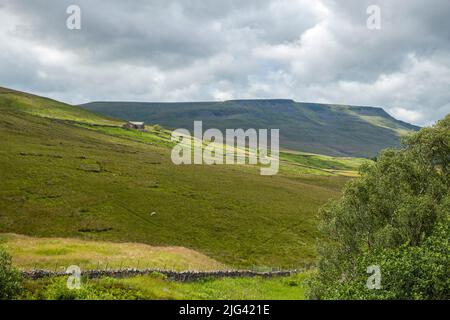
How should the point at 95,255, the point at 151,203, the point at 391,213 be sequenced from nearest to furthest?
the point at 391,213 → the point at 95,255 → the point at 151,203

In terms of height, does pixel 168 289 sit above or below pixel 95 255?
above

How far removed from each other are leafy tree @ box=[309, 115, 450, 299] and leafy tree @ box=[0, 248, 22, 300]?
19965mm

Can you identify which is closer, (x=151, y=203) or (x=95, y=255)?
(x=95, y=255)

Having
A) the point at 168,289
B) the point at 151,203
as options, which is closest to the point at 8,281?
the point at 168,289

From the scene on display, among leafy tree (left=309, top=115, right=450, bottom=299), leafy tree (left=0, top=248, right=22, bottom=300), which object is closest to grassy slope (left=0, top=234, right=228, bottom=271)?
leafy tree (left=0, top=248, right=22, bottom=300)

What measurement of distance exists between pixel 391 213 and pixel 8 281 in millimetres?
31147

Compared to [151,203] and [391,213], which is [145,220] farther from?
[391,213]

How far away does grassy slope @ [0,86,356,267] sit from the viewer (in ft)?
237

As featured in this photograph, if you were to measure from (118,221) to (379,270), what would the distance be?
58.0 meters

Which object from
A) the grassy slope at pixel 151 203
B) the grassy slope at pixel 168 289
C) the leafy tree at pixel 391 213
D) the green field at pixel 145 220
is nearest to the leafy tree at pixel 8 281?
the grassy slope at pixel 168 289

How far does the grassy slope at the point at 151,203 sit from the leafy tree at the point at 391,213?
24.9 meters

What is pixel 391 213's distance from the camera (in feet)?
130

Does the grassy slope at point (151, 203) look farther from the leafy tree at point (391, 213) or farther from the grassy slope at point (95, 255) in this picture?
the leafy tree at point (391, 213)
